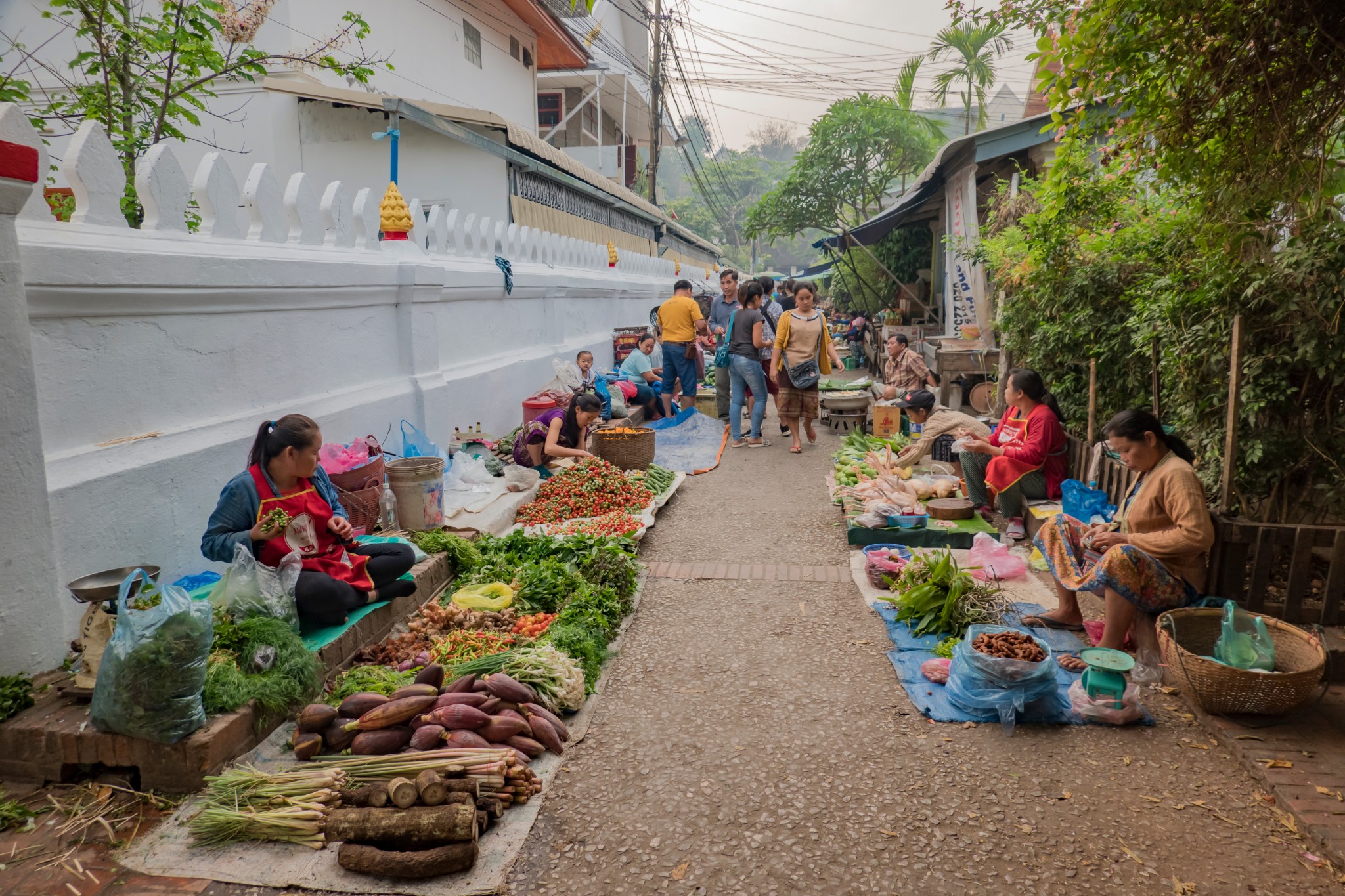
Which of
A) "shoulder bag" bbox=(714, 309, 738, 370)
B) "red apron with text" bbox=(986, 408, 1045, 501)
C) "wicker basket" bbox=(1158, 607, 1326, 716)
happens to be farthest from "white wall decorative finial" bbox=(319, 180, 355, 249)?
"wicker basket" bbox=(1158, 607, 1326, 716)

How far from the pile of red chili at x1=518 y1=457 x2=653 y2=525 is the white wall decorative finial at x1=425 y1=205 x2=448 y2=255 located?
254cm

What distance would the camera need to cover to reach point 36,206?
3.62 metres

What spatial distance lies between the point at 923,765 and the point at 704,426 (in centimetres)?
773

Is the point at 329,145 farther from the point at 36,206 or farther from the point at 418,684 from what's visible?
the point at 418,684

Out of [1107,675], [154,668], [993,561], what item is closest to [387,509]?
[154,668]

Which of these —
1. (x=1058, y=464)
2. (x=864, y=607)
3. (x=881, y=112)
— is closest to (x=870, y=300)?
(x=881, y=112)

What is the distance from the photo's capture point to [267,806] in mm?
2938

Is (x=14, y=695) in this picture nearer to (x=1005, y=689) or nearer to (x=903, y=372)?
(x=1005, y=689)

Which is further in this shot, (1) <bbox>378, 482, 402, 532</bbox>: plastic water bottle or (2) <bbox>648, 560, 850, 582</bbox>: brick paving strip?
(2) <bbox>648, 560, 850, 582</bbox>: brick paving strip

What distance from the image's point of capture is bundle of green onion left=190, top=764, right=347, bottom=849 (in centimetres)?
286

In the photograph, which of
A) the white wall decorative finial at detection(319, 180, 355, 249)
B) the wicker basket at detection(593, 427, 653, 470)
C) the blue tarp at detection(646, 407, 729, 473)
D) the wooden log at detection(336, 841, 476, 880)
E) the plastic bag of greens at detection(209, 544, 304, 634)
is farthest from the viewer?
the blue tarp at detection(646, 407, 729, 473)

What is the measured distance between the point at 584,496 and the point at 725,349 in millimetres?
3987

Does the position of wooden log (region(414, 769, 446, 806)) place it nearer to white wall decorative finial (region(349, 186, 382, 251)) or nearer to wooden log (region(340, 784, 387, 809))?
wooden log (region(340, 784, 387, 809))

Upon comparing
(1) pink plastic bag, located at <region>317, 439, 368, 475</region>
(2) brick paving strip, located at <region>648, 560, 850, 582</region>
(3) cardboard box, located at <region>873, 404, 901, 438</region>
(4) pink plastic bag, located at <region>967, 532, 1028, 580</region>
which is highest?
(1) pink plastic bag, located at <region>317, 439, 368, 475</region>
